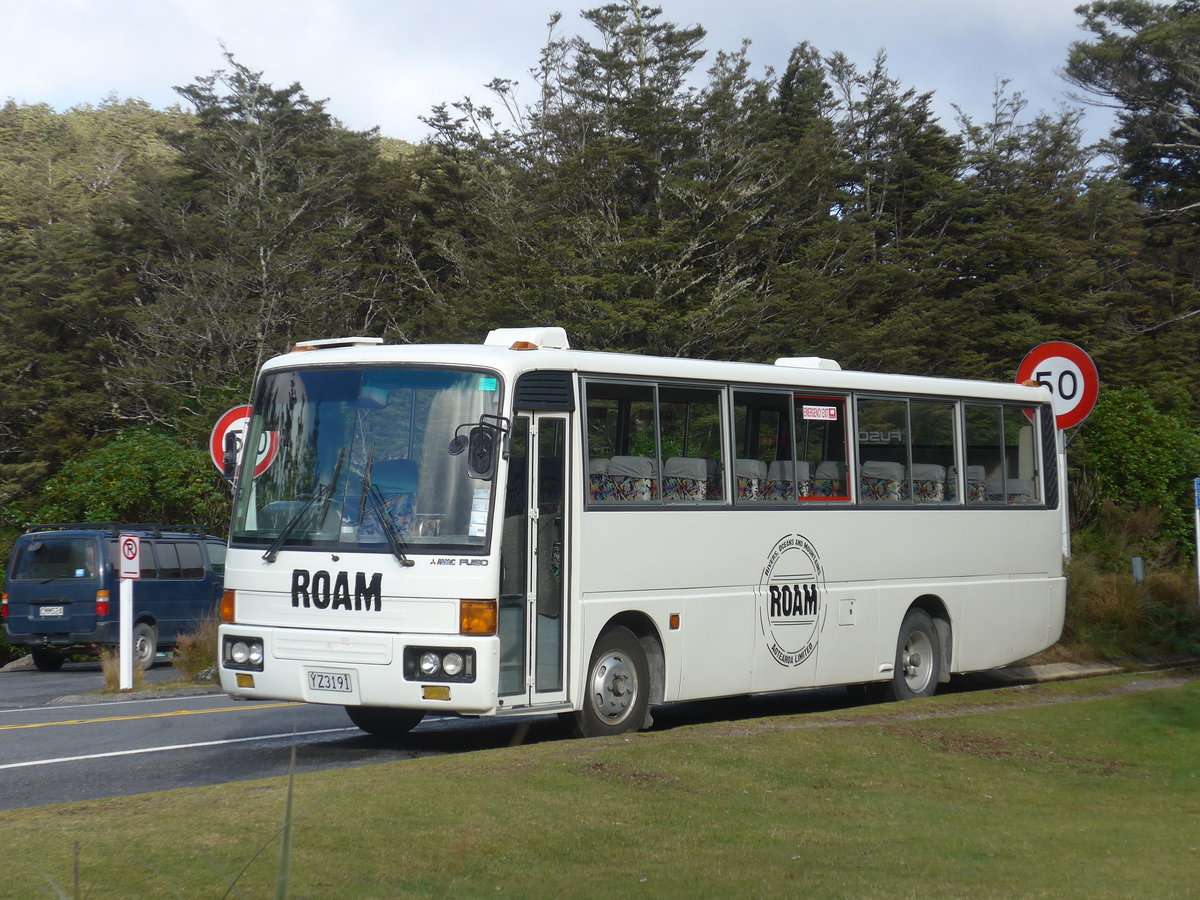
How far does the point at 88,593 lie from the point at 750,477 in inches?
560

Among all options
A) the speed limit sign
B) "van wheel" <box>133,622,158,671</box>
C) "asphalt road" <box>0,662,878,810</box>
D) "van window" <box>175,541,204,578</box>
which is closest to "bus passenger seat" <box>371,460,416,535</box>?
"asphalt road" <box>0,662,878,810</box>

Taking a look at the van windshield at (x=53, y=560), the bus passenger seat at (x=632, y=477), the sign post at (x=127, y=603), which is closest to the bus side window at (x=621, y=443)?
the bus passenger seat at (x=632, y=477)

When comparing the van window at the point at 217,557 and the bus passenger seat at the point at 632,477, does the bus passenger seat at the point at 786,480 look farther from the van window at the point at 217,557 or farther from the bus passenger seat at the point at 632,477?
the van window at the point at 217,557

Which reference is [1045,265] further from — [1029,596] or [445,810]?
[445,810]

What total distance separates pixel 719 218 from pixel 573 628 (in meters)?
37.9

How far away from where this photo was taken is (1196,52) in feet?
150

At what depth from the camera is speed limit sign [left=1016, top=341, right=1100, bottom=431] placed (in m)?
17.5

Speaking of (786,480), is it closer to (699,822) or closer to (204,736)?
(204,736)

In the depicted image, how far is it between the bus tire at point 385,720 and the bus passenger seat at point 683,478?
2864mm

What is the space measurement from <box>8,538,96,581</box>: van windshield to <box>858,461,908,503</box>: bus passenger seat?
14081mm

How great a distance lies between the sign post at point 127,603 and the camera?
1752cm

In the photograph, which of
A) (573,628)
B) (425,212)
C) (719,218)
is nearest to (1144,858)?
(573,628)

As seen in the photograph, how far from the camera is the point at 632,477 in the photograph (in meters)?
12.2

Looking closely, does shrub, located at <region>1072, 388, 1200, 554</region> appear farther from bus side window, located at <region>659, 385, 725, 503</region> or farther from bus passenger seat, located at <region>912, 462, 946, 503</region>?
bus side window, located at <region>659, 385, 725, 503</region>
